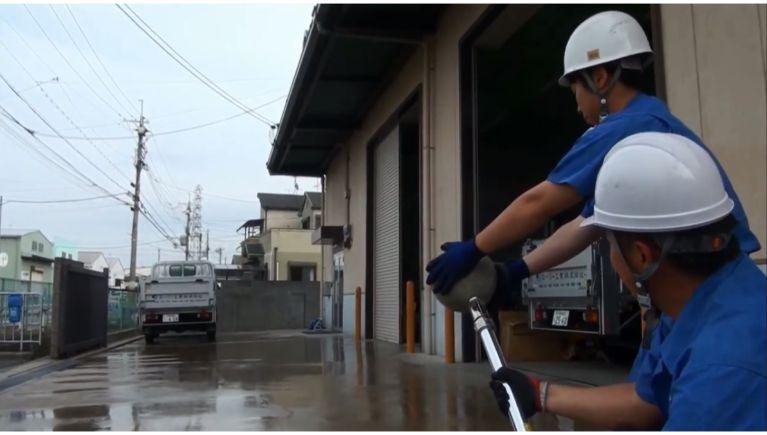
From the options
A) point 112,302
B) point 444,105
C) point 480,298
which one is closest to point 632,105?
point 480,298

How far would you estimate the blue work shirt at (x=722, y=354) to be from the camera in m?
1.17

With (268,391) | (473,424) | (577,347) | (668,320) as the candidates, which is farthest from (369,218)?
(668,320)

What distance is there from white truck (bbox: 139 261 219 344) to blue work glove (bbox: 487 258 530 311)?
53.5 feet

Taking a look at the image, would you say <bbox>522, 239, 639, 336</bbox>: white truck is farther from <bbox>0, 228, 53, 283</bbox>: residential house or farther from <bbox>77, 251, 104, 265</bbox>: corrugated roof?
<bbox>77, 251, 104, 265</bbox>: corrugated roof

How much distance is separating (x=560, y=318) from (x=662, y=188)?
6.73m

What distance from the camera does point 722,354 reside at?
Answer: 3.92 feet

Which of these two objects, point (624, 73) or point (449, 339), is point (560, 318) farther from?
→ point (624, 73)

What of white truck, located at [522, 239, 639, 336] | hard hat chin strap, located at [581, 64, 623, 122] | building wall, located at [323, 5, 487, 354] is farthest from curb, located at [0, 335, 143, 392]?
hard hat chin strap, located at [581, 64, 623, 122]

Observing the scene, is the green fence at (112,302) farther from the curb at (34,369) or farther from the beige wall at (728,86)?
the beige wall at (728,86)

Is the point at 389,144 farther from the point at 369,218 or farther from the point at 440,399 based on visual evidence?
the point at 440,399

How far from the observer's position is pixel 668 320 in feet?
5.08

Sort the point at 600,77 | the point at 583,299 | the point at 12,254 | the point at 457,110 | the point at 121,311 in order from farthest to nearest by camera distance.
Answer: the point at 12,254, the point at 121,311, the point at 457,110, the point at 583,299, the point at 600,77

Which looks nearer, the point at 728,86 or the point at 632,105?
the point at 632,105

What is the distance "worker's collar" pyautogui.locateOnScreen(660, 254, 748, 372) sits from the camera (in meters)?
1.34
